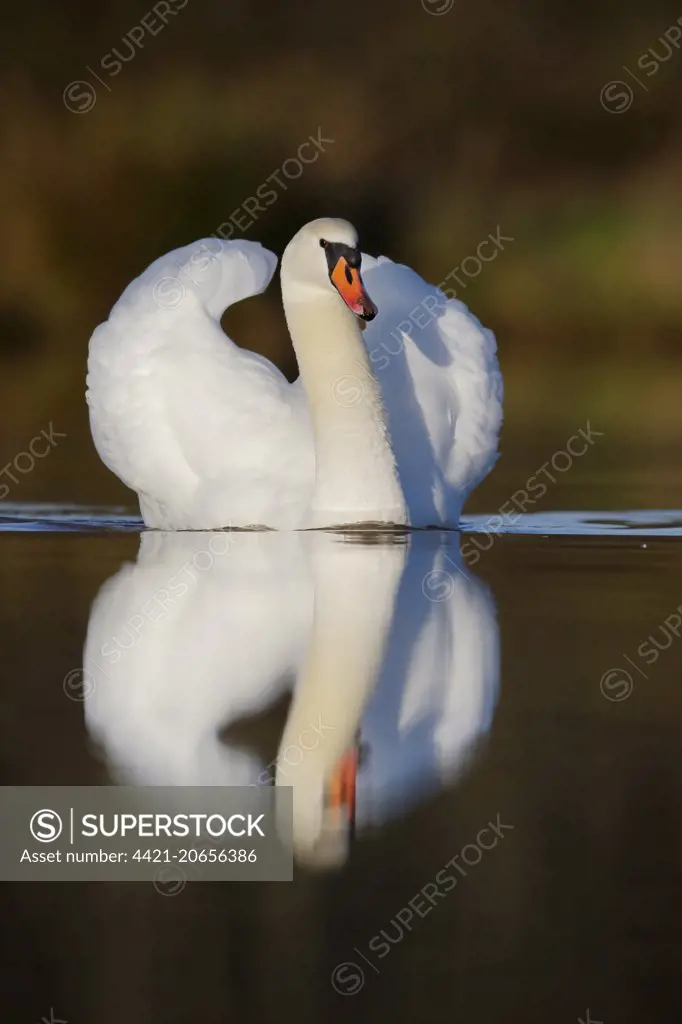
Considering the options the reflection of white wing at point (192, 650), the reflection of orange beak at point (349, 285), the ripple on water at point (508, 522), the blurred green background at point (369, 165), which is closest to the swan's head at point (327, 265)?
the reflection of orange beak at point (349, 285)

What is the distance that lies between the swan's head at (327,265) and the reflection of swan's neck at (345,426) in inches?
2.9

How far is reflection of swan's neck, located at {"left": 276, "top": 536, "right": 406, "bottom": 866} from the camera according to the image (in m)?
4.44

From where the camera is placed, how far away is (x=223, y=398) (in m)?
8.60

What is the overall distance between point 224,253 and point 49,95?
15976 millimetres

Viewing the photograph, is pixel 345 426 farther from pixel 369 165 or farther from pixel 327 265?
pixel 369 165

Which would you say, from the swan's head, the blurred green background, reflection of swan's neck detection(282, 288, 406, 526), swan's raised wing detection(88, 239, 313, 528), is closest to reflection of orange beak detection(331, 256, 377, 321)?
the swan's head

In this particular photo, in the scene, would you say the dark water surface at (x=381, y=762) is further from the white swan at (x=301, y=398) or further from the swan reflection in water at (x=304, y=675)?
the white swan at (x=301, y=398)

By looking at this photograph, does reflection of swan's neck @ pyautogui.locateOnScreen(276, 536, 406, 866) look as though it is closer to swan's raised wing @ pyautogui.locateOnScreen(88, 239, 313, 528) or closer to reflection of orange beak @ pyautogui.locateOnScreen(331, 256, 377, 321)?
swan's raised wing @ pyautogui.locateOnScreen(88, 239, 313, 528)

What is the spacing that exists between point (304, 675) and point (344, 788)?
1.11 meters

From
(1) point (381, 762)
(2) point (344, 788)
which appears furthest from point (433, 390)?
(2) point (344, 788)

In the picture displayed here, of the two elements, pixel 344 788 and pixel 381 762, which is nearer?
pixel 344 788

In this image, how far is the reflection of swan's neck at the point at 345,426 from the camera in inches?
329

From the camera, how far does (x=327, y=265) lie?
28.1 ft

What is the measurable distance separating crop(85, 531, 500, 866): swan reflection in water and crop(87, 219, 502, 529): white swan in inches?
19.6
